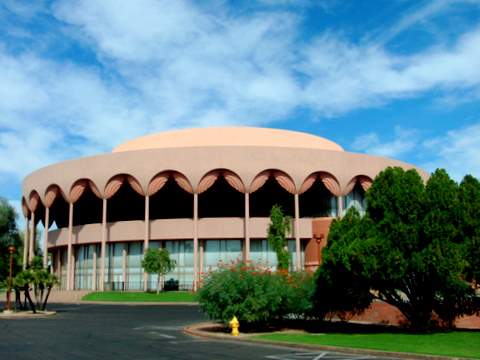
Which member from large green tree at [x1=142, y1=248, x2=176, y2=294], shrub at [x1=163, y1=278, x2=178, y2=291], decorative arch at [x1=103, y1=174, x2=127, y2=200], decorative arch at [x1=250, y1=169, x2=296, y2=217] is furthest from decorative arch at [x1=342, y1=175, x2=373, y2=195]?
decorative arch at [x1=103, y1=174, x2=127, y2=200]

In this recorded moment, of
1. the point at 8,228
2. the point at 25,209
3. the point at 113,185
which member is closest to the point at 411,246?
the point at 113,185

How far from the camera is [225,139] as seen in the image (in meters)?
58.5

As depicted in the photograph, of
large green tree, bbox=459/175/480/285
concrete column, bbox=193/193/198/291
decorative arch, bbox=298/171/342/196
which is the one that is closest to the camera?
large green tree, bbox=459/175/480/285

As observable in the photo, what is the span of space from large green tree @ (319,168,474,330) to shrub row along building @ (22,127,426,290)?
26944 mm

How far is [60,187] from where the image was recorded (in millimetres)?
56625

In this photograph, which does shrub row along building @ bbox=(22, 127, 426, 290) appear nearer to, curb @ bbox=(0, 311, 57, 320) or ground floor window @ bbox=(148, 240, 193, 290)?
ground floor window @ bbox=(148, 240, 193, 290)

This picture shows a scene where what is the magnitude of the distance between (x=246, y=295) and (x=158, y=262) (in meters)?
28.8

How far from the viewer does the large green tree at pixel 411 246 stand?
19609 mm

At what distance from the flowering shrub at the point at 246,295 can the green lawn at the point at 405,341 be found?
1430 mm

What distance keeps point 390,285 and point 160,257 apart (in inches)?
1242

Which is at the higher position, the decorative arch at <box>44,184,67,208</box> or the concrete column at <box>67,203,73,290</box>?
the decorative arch at <box>44,184,67,208</box>

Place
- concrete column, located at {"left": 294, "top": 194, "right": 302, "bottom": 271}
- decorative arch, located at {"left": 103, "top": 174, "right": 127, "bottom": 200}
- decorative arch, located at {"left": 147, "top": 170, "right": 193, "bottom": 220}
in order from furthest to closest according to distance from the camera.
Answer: decorative arch, located at {"left": 147, "top": 170, "right": 193, "bottom": 220}
decorative arch, located at {"left": 103, "top": 174, "right": 127, "bottom": 200}
concrete column, located at {"left": 294, "top": 194, "right": 302, "bottom": 271}

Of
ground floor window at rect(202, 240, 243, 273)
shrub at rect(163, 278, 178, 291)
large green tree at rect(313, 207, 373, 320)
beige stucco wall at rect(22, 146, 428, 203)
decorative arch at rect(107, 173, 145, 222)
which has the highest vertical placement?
beige stucco wall at rect(22, 146, 428, 203)

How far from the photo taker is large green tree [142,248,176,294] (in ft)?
162
